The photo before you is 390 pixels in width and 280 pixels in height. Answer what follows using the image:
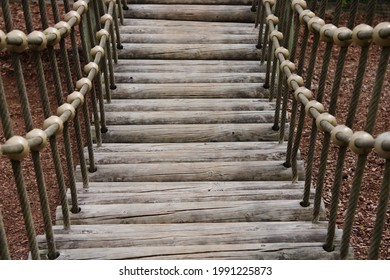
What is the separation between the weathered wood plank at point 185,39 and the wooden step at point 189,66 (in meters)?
0.17

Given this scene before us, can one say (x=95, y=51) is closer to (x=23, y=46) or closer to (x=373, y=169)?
(x=23, y=46)

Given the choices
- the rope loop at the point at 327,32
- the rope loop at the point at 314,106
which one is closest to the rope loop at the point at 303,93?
the rope loop at the point at 314,106

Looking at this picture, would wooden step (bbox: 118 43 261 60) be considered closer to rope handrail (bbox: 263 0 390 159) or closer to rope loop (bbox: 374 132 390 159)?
rope handrail (bbox: 263 0 390 159)

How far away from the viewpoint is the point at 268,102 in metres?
3.11

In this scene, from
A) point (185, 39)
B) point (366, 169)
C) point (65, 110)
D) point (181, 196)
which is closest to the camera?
point (65, 110)

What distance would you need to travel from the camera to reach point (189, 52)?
11.3 ft

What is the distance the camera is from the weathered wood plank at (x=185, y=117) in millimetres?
2979

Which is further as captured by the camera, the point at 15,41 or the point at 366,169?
the point at 366,169

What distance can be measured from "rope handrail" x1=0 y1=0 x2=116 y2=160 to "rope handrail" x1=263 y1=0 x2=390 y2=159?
3.02ft

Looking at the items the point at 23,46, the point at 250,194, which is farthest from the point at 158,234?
the point at 23,46

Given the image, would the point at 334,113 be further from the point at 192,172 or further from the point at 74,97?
the point at 74,97

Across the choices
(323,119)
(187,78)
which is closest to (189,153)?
(187,78)

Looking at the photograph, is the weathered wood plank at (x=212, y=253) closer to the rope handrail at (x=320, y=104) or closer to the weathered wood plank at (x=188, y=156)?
the rope handrail at (x=320, y=104)

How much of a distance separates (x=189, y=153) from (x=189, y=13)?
1421 mm
